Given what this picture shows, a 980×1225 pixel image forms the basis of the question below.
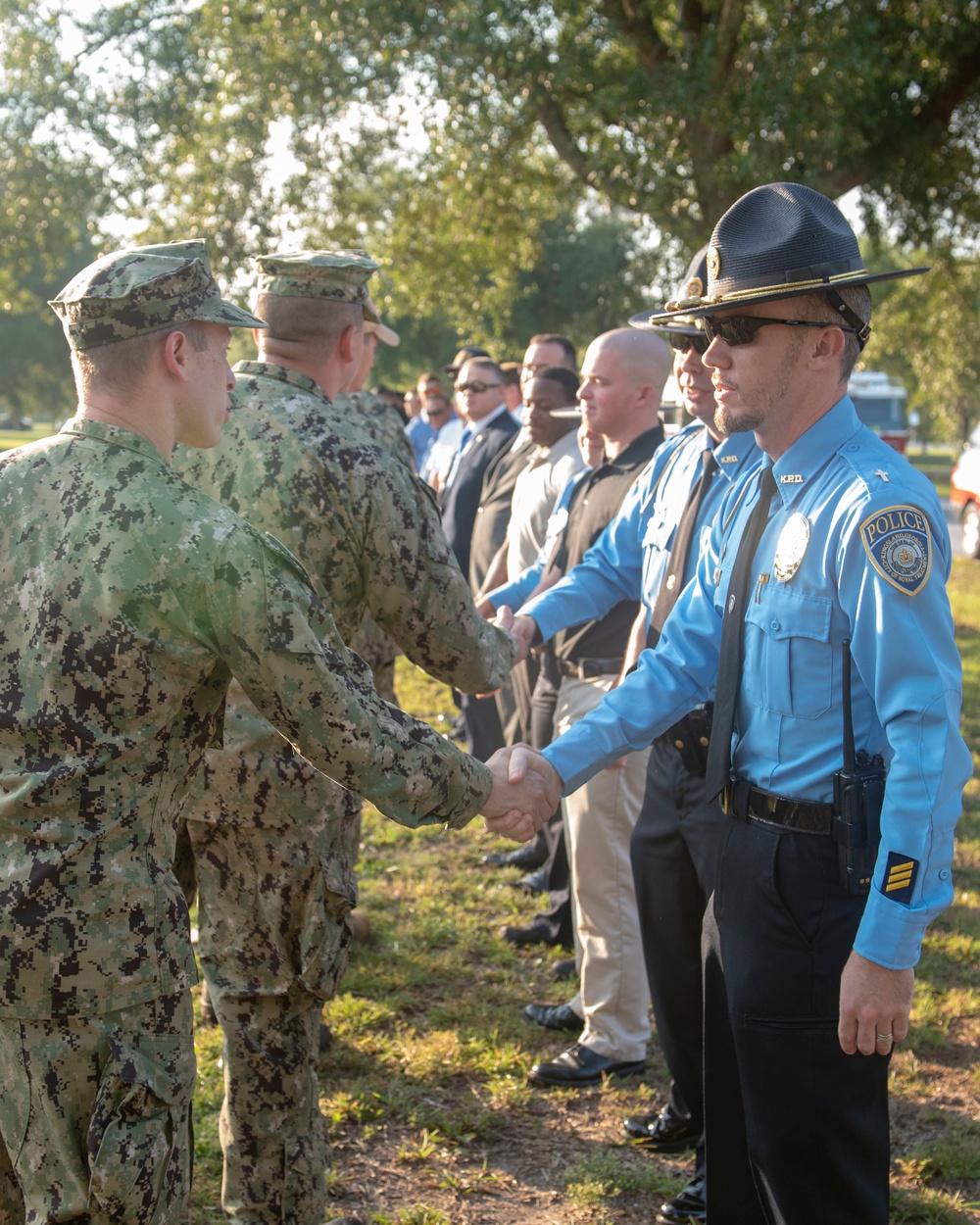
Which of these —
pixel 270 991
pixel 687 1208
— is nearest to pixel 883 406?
pixel 687 1208

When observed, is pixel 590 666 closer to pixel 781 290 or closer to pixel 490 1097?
pixel 490 1097

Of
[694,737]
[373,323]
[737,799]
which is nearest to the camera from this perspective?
[737,799]

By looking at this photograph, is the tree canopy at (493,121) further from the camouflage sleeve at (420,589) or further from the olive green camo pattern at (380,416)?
the camouflage sleeve at (420,589)

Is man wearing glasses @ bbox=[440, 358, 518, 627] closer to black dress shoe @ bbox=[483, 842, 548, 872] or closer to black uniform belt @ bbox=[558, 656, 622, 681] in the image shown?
black dress shoe @ bbox=[483, 842, 548, 872]

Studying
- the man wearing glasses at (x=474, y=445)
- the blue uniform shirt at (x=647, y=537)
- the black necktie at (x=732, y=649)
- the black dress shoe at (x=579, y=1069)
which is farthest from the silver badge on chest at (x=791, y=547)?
the man wearing glasses at (x=474, y=445)

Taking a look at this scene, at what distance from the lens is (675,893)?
3570 millimetres

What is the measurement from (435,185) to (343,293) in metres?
11.4

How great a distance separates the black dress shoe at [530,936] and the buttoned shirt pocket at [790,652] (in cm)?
329

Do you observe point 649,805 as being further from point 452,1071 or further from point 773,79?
point 773,79

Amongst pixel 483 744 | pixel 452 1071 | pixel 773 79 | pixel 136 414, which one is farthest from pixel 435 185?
pixel 136 414

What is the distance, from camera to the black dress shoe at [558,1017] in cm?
478

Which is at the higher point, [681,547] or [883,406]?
[883,406]

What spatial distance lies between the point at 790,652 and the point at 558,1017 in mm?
2781

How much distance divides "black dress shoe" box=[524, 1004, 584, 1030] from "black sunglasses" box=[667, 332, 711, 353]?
257 cm
